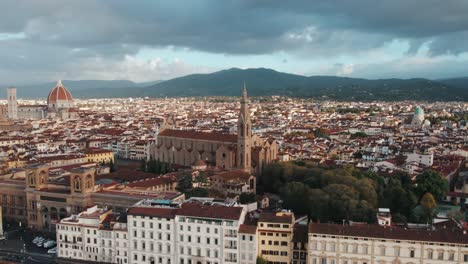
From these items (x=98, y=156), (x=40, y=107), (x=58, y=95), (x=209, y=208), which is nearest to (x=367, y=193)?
(x=209, y=208)

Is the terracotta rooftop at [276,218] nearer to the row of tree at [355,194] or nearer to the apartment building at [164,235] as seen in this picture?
the apartment building at [164,235]

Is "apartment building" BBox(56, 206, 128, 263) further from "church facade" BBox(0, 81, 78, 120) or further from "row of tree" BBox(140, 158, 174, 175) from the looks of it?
"church facade" BBox(0, 81, 78, 120)

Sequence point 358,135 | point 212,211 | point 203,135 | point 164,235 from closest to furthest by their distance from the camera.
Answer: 1. point 212,211
2. point 164,235
3. point 203,135
4. point 358,135

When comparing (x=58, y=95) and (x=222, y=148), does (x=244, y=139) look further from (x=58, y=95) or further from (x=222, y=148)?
(x=58, y=95)

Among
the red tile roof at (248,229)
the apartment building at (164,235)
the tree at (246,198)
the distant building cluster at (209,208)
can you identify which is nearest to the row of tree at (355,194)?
the distant building cluster at (209,208)

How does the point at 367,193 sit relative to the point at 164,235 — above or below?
above

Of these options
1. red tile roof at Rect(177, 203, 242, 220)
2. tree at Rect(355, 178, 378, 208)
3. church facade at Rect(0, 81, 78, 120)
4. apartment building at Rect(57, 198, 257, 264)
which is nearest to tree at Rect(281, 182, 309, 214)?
tree at Rect(355, 178, 378, 208)
